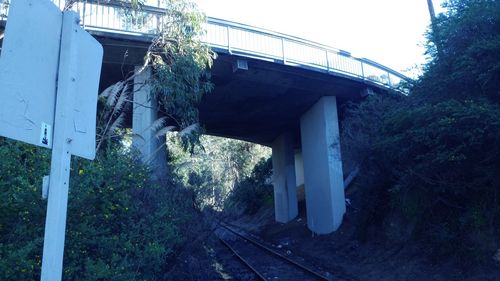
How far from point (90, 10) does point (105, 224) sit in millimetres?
7979

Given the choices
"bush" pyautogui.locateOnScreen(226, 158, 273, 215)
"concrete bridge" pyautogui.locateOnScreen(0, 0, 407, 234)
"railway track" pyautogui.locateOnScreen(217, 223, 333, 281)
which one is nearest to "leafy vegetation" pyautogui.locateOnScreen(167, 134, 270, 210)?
"bush" pyautogui.locateOnScreen(226, 158, 273, 215)

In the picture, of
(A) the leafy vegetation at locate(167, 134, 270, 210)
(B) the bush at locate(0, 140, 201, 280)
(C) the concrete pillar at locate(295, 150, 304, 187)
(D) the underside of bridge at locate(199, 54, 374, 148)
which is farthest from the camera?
(C) the concrete pillar at locate(295, 150, 304, 187)

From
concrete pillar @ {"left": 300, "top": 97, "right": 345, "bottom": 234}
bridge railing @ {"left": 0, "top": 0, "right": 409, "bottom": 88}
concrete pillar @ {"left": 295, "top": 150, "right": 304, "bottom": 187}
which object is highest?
concrete pillar @ {"left": 295, "top": 150, "right": 304, "bottom": 187}

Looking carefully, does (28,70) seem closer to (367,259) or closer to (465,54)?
(465,54)

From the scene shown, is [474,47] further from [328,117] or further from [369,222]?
[328,117]

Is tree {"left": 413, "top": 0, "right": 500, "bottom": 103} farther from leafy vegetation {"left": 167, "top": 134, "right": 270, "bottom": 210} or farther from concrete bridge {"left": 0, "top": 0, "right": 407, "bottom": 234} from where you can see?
leafy vegetation {"left": 167, "top": 134, "right": 270, "bottom": 210}

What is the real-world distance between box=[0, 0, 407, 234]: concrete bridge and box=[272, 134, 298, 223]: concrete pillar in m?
0.07

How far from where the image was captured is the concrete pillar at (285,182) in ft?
86.0

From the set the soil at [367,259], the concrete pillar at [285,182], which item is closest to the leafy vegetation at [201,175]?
the soil at [367,259]

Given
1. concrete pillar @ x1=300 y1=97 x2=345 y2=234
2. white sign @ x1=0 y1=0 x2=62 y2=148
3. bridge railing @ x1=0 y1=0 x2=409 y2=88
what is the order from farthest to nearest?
concrete pillar @ x1=300 y1=97 x2=345 y2=234 → bridge railing @ x1=0 y1=0 x2=409 y2=88 → white sign @ x1=0 y1=0 x2=62 y2=148

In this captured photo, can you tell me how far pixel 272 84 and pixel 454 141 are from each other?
8560 millimetres

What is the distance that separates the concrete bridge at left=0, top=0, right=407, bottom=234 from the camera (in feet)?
40.8

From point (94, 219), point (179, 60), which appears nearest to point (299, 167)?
point (179, 60)

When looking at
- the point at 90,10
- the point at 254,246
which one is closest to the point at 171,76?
the point at 90,10
